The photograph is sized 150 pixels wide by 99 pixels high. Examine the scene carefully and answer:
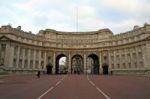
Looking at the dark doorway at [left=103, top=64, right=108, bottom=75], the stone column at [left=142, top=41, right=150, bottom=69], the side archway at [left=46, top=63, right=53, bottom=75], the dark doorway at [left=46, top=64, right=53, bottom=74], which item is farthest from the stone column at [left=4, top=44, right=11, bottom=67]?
the stone column at [left=142, top=41, right=150, bottom=69]

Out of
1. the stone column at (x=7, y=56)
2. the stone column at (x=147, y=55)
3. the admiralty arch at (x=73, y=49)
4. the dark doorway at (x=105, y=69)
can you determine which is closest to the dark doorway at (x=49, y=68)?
the admiralty arch at (x=73, y=49)

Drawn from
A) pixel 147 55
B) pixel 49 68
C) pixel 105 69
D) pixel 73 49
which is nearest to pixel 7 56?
pixel 49 68

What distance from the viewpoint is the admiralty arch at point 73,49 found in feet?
221

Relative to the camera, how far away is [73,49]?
313 ft

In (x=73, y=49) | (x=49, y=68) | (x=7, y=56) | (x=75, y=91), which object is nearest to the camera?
(x=75, y=91)

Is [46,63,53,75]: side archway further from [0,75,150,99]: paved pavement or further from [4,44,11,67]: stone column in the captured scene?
[0,75,150,99]: paved pavement

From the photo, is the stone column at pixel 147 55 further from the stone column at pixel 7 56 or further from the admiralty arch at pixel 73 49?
the stone column at pixel 7 56

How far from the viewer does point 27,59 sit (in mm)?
76750

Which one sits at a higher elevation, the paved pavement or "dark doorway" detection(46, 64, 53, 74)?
"dark doorway" detection(46, 64, 53, 74)

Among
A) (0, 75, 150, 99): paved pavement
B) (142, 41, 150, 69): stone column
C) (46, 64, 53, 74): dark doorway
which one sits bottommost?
(0, 75, 150, 99): paved pavement

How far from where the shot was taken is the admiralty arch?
67.4 m

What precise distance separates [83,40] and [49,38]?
1797 centimetres

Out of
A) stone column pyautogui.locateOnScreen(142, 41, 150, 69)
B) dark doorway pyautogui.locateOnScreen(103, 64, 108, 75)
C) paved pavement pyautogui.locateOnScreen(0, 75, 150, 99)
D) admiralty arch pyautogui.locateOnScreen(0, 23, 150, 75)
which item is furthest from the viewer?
dark doorway pyautogui.locateOnScreen(103, 64, 108, 75)

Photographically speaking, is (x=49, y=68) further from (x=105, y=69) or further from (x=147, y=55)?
(x=147, y=55)
